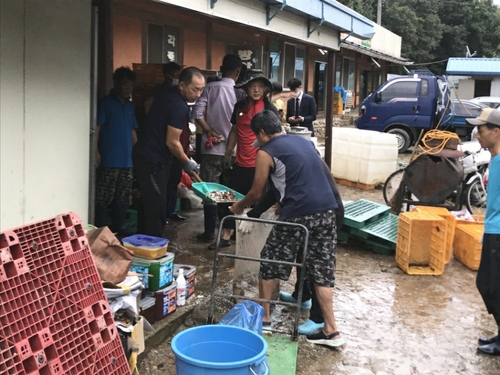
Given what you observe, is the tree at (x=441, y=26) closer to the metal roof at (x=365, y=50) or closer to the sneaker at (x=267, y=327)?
the metal roof at (x=365, y=50)

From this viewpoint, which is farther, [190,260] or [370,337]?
[190,260]

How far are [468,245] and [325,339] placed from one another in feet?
10.1

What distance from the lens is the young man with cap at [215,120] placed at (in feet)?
21.7

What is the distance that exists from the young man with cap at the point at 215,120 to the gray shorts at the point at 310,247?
222 cm

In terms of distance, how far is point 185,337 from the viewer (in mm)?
3242

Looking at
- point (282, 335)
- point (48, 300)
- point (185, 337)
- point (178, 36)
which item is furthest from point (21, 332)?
point (178, 36)

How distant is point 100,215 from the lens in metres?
6.06

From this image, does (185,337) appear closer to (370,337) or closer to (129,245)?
(129,245)

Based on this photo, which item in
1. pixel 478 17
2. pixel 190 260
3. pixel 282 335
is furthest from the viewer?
pixel 478 17

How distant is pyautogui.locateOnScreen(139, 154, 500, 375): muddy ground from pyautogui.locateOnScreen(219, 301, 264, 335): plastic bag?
20.1 inches

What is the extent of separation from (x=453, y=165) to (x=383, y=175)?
341 centimetres

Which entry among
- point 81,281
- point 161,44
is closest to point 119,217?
point 81,281

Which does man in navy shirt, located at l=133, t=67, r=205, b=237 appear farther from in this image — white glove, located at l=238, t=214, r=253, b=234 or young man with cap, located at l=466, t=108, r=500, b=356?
young man with cap, located at l=466, t=108, r=500, b=356

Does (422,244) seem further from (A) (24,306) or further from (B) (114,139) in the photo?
(A) (24,306)
